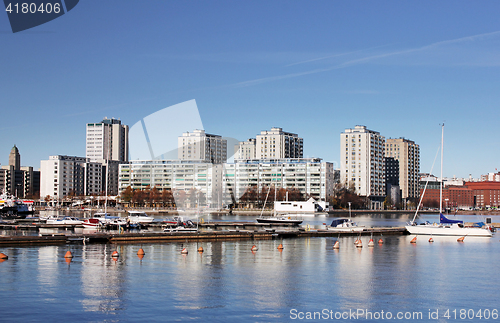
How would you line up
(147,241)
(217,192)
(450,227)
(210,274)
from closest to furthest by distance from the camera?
(210,274) → (147,241) → (450,227) → (217,192)

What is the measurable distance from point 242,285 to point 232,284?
0.70 meters

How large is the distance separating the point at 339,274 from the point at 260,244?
21.1m

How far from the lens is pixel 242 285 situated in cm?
3250

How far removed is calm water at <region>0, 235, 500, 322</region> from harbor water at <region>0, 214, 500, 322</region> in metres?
0.06

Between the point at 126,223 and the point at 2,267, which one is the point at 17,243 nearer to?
the point at 2,267

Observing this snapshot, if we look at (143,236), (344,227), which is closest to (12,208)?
(143,236)

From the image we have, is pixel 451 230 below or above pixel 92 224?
below

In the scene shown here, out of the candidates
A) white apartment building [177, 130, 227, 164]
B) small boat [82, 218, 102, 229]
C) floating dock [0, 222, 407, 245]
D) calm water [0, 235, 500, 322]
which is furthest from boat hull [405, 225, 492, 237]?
white apartment building [177, 130, 227, 164]

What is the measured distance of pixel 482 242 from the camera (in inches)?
2729

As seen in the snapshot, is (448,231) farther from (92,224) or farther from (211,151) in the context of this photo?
(211,151)

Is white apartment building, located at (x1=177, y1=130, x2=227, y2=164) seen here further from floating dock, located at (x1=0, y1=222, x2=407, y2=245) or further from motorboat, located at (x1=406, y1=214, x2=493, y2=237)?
motorboat, located at (x1=406, y1=214, x2=493, y2=237)

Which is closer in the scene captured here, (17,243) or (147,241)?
(17,243)

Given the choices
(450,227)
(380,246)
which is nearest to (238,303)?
(380,246)

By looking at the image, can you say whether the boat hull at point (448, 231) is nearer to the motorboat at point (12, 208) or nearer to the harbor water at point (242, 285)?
the harbor water at point (242, 285)
